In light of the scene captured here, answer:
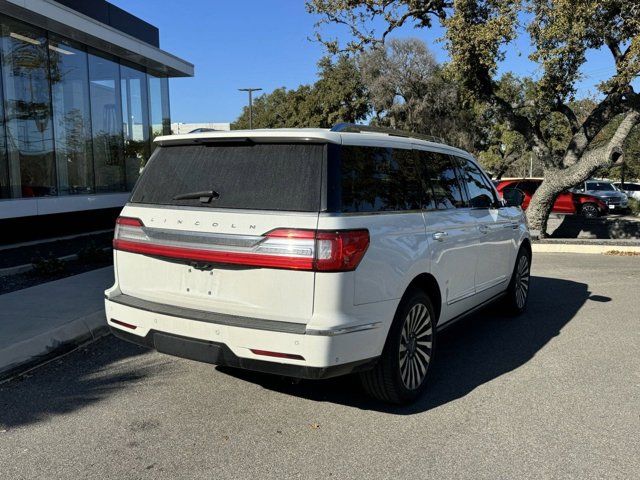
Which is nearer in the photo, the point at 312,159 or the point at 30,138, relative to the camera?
the point at 312,159

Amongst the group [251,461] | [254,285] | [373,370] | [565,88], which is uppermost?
[565,88]

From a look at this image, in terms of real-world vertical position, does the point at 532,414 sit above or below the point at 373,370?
A: below

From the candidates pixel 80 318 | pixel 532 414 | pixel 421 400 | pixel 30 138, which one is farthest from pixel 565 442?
pixel 30 138

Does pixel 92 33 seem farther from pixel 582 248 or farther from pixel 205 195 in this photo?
pixel 582 248

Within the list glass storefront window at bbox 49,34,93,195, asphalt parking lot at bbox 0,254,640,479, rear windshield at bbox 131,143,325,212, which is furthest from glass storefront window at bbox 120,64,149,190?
rear windshield at bbox 131,143,325,212

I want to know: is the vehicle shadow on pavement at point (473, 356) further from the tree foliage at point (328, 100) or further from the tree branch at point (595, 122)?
the tree foliage at point (328, 100)

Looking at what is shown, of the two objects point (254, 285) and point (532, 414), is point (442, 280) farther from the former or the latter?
point (254, 285)

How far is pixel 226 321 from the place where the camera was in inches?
139

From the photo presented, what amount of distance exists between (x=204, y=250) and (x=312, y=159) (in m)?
0.91

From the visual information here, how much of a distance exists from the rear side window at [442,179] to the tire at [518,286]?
1820mm

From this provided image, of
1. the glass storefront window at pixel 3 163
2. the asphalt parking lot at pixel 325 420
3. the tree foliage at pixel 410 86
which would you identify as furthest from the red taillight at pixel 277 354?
the tree foliage at pixel 410 86

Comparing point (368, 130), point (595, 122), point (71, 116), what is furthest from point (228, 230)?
point (595, 122)

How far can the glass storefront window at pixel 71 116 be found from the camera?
42.5 feet

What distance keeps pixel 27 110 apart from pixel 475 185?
1035 centimetres
